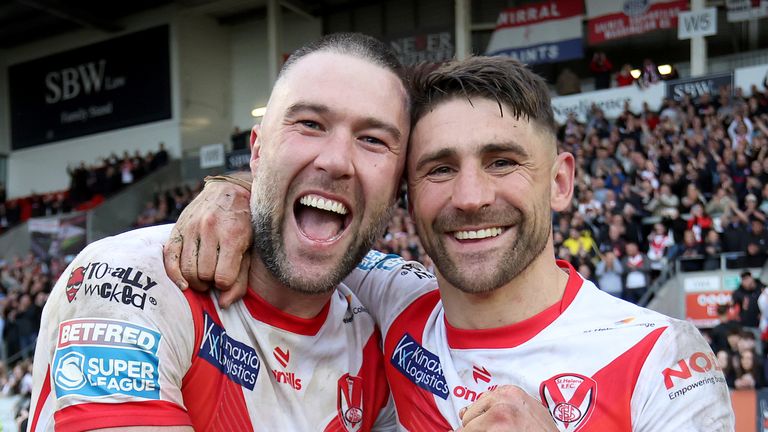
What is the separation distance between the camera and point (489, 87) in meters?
2.50

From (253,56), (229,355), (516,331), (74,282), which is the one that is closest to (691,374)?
(516,331)

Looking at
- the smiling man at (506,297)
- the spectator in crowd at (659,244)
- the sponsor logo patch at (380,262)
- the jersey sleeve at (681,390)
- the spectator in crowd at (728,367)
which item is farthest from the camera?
the spectator in crowd at (659,244)

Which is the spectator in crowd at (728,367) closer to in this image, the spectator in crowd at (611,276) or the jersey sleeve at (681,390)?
the spectator in crowd at (611,276)

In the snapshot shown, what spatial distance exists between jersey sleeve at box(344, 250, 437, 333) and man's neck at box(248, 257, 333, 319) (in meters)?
0.41

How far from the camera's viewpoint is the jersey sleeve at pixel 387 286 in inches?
112

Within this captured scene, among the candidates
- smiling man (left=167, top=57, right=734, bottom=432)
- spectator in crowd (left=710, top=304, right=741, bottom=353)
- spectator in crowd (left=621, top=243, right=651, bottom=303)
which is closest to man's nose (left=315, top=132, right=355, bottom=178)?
smiling man (left=167, top=57, right=734, bottom=432)

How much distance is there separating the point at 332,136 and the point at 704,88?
15132 millimetres

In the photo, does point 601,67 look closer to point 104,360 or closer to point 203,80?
point 203,80

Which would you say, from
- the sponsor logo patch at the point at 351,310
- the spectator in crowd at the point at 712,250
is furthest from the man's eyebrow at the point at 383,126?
the spectator in crowd at the point at 712,250

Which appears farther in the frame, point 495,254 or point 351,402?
point 351,402

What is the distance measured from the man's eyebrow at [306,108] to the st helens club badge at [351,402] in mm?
902

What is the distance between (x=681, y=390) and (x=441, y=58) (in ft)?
17.7

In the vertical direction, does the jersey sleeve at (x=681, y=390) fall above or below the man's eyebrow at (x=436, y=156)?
below

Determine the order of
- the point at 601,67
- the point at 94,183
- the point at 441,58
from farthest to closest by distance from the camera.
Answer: the point at 94,183
the point at 601,67
the point at 441,58
